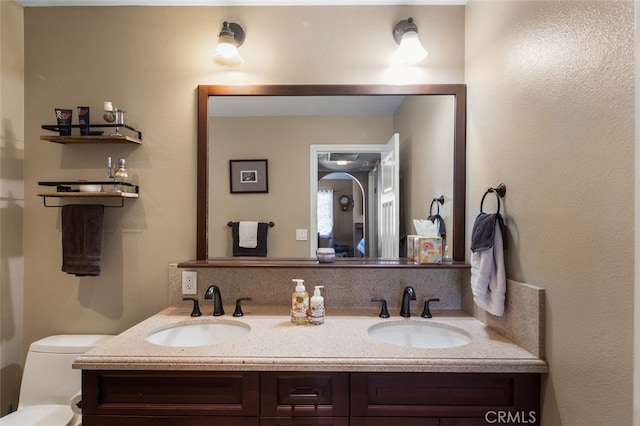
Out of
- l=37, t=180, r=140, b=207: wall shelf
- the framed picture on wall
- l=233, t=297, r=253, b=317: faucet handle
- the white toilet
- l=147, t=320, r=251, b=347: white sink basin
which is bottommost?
the white toilet

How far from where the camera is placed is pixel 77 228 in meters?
1.68

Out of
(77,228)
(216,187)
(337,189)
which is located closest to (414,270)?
(337,189)

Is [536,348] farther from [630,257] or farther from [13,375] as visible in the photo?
[13,375]

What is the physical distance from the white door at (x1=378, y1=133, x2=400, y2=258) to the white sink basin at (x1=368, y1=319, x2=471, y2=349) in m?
0.38

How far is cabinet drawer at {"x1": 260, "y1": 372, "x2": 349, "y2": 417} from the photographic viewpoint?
1.15m

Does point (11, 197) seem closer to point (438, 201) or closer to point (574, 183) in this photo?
point (438, 201)

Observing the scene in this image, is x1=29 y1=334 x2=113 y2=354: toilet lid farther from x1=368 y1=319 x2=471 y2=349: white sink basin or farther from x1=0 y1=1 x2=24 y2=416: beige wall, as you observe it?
x1=368 y1=319 x2=471 y2=349: white sink basin

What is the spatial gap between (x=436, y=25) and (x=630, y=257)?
1.48 meters

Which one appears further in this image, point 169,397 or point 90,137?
point 90,137

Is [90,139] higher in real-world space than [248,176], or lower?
higher

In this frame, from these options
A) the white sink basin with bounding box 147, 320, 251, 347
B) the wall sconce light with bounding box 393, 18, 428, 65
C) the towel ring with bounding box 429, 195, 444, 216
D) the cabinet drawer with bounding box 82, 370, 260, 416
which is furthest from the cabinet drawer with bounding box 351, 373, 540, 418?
the wall sconce light with bounding box 393, 18, 428, 65

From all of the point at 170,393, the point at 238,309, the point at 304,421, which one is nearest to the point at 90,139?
the point at 238,309

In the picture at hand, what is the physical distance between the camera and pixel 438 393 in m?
1.15
